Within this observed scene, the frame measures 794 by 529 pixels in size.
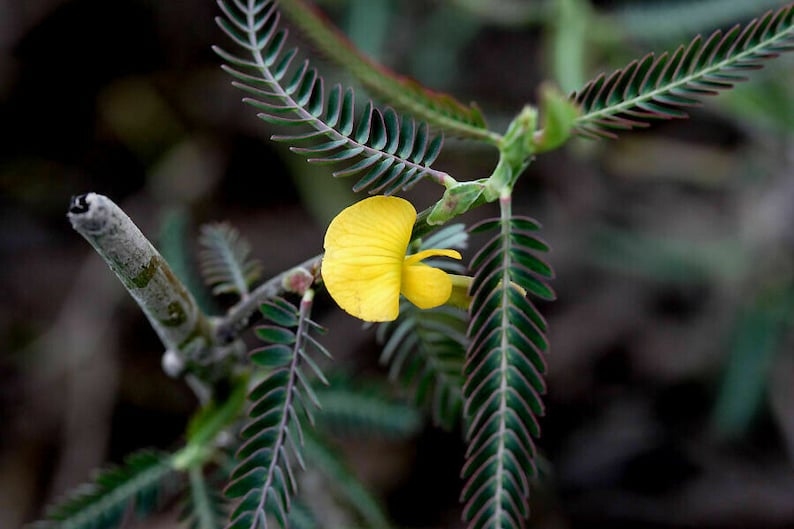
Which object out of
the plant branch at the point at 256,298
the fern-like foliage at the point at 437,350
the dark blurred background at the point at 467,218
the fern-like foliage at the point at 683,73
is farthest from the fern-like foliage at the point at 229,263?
the dark blurred background at the point at 467,218

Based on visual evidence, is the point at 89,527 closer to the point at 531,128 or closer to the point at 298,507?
the point at 298,507

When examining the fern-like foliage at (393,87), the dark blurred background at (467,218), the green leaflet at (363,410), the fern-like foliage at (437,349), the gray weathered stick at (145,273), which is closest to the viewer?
the gray weathered stick at (145,273)

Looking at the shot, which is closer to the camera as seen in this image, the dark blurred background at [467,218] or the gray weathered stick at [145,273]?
the gray weathered stick at [145,273]

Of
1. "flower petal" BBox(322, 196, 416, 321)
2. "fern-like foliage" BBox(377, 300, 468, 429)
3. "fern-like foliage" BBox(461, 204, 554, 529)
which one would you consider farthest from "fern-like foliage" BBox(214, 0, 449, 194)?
"fern-like foliage" BBox(377, 300, 468, 429)

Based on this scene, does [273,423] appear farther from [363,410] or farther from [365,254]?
[363,410]

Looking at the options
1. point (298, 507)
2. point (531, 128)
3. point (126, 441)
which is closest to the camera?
point (531, 128)

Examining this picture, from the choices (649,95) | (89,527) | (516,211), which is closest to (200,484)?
(89,527)

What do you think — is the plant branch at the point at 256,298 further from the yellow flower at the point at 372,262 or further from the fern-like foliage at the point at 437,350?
the fern-like foliage at the point at 437,350
